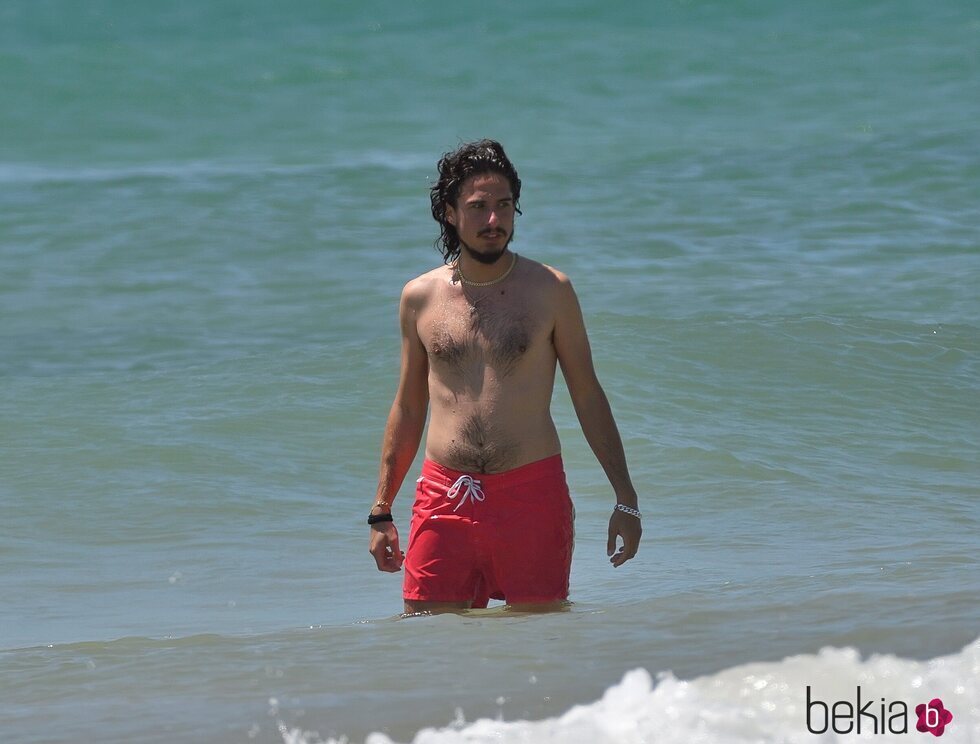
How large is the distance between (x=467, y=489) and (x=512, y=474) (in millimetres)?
129

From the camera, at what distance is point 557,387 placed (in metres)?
8.59

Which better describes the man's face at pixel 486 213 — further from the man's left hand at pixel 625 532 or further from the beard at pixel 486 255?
the man's left hand at pixel 625 532

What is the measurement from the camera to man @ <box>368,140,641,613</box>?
401 centimetres

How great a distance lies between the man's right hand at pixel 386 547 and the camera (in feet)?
13.7

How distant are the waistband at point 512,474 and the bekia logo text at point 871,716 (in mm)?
1087

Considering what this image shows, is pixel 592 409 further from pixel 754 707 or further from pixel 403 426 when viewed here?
pixel 754 707

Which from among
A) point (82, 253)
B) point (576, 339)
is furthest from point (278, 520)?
point (82, 253)

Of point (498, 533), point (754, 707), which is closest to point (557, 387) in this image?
point (498, 533)

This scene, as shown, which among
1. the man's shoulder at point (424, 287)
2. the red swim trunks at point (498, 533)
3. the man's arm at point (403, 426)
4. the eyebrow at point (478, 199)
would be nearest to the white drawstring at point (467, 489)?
the red swim trunks at point (498, 533)

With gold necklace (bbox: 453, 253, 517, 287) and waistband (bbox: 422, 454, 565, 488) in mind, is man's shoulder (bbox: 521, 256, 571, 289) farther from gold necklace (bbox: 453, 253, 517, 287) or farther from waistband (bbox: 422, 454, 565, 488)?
waistband (bbox: 422, 454, 565, 488)

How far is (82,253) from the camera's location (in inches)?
489

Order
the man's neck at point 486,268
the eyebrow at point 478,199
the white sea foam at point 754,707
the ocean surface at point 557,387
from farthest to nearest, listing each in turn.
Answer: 1. the man's neck at point 486,268
2. the eyebrow at point 478,199
3. the ocean surface at point 557,387
4. the white sea foam at point 754,707

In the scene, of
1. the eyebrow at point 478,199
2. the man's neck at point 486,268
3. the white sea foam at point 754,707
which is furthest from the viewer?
the man's neck at point 486,268

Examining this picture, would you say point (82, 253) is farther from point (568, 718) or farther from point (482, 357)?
point (568, 718)
